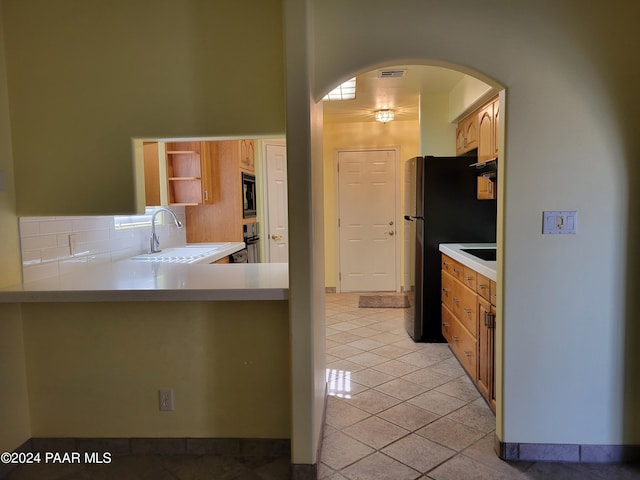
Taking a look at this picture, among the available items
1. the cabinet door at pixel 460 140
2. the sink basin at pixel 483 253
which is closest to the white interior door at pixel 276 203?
the cabinet door at pixel 460 140

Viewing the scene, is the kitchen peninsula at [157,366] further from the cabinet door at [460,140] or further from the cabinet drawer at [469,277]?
the cabinet door at [460,140]

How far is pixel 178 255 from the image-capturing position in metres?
3.30

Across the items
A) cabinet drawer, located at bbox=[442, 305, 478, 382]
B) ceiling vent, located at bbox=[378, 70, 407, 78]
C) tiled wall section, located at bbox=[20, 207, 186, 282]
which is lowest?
cabinet drawer, located at bbox=[442, 305, 478, 382]

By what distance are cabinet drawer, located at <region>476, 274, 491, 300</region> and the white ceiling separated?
4.96 feet

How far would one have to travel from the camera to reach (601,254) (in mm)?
Result: 2061

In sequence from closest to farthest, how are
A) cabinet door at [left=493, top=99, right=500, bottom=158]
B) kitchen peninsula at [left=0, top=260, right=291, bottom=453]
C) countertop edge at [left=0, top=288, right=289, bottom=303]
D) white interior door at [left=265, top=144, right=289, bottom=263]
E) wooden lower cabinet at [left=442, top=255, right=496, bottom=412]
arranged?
countertop edge at [left=0, top=288, right=289, bottom=303], kitchen peninsula at [left=0, top=260, right=291, bottom=453], wooden lower cabinet at [left=442, top=255, right=496, bottom=412], cabinet door at [left=493, top=99, right=500, bottom=158], white interior door at [left=265, top=144, right=289, bottom=263]

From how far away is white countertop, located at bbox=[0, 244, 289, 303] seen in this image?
1943mm

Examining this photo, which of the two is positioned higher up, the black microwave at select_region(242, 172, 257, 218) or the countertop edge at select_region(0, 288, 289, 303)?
the black microwave at select_region(242, 172, 257, 218)

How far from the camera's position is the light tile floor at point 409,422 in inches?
82.8

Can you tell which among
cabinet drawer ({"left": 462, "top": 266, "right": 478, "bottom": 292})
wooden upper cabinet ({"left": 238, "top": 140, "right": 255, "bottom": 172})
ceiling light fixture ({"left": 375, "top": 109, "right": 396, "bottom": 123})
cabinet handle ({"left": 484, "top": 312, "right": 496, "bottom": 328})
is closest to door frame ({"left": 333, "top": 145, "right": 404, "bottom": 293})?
ceiling light fixture ({"left": 375, "top": 109, "right": 396, "bottom": 123})

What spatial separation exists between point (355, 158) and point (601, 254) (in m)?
4.36

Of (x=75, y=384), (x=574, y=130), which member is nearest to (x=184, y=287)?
(x=75, y=384)

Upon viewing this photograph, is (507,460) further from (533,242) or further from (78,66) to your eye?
(78,66)

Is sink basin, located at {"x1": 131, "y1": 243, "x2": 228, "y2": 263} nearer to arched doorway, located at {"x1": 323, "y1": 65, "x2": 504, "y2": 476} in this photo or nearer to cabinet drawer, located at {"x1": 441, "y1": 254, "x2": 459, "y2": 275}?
arched doorway, located at {"x1": 323, "y1": 65, "x2": 504, "y2": 476}
